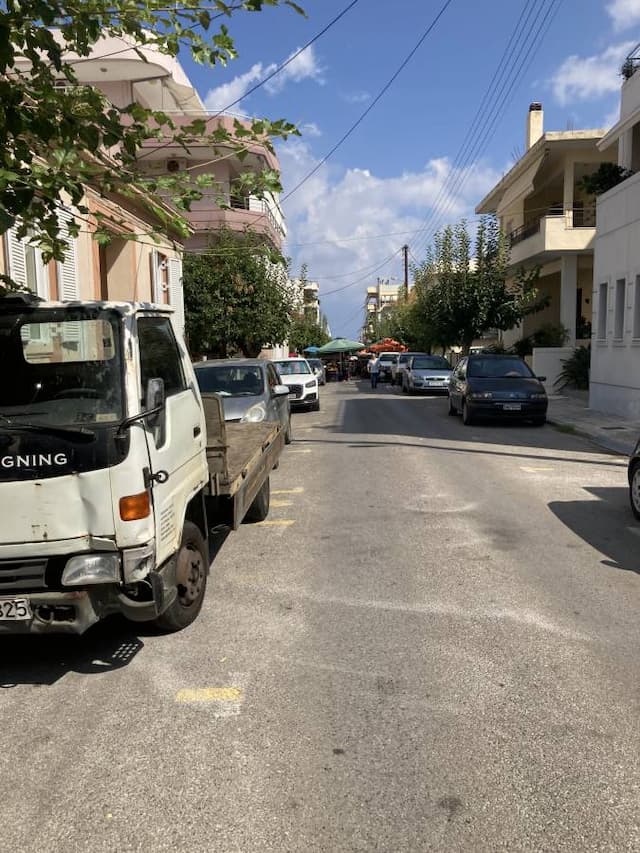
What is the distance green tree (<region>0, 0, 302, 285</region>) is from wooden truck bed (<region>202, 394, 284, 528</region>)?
1.55 m

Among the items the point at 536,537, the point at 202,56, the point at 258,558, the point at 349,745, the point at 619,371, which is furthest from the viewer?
the point at 619,371

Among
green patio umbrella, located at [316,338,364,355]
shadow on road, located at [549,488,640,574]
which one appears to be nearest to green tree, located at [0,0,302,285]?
shadow on road, located at [549,488,640,574]

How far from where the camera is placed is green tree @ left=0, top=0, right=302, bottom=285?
166 inches

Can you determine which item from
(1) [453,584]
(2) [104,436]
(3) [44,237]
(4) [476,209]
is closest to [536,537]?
(1) [453,584]

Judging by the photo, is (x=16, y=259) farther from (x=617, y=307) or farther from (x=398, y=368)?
(x=398, y=368)

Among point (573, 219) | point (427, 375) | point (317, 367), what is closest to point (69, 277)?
point (427, 375)

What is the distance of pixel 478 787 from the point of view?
296cm

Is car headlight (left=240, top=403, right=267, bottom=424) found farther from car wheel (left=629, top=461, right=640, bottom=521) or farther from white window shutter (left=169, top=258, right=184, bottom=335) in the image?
white window shutter (left=169, top=258, right=184, bottom=335)

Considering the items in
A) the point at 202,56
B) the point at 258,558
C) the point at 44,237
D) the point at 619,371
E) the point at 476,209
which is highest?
the point at 476,209

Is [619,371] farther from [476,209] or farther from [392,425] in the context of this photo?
[476,209]

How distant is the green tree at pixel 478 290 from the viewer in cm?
2980

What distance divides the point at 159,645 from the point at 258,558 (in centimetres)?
192

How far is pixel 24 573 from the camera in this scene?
146 inches

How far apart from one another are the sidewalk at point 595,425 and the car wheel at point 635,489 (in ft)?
16.4
